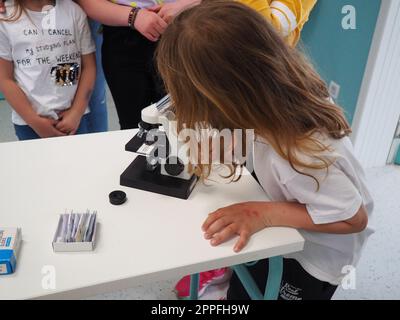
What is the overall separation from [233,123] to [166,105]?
0.15 meters

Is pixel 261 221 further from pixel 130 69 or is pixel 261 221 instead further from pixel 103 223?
pixel 130 69

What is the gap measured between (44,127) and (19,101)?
0.12 metres

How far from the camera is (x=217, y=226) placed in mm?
787

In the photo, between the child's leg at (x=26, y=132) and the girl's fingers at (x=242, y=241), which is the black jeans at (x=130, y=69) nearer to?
the child's leg at (x=26, y=132)

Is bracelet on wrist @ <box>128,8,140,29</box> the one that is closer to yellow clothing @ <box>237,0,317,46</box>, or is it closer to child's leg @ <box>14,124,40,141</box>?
yellow clothing @ <box>237,0,317,46</box>

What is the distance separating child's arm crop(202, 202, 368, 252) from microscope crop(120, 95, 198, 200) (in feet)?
0.42

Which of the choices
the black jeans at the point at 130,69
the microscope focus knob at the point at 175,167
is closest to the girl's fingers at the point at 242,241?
the microscope focus knob at the point at 175,167

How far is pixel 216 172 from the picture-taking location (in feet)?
3.24

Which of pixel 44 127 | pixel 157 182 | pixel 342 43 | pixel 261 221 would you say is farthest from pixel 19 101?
pixel 342 43

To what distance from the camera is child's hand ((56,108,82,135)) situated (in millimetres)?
1406

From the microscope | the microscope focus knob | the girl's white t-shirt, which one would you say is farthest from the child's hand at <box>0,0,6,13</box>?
the girl's white t-shirt
